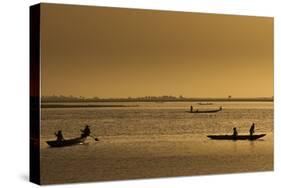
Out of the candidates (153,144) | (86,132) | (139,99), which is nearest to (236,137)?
(153,144)

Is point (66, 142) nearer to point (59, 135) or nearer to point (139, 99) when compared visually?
point (59, 135)

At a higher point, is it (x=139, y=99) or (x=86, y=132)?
(x=139, y=99)

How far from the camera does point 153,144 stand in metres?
10.5

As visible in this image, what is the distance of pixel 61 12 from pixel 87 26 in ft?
1.28

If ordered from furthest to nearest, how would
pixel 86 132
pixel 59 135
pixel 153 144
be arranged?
pixel 153 144 < pixel 86 132 < pixel 59 135

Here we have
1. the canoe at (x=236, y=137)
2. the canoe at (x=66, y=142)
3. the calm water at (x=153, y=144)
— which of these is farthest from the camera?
the canoe at (x=236, y=137)

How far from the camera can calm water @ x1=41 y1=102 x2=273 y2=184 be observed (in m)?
9.97

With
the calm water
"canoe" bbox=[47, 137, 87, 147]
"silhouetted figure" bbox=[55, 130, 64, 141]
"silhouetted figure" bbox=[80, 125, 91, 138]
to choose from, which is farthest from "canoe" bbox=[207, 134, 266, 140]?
"silhouetted figure" bbox=[55, 130, 64, 141]

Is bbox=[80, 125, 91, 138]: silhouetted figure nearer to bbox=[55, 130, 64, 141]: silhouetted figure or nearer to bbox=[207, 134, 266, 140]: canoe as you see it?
bbox=[55, 130, 64, 141]: silhouetted figure

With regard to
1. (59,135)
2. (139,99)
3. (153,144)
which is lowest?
(153,144)

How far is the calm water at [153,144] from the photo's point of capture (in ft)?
32.7

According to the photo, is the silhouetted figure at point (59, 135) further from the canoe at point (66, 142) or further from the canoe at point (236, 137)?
the canoe at point (236, 137)

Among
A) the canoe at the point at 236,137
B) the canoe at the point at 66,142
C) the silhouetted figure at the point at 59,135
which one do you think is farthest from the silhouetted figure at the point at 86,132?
the canoe at the point at 236,137

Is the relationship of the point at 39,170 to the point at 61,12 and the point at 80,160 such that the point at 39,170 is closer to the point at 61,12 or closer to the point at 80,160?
the point at 80,160
